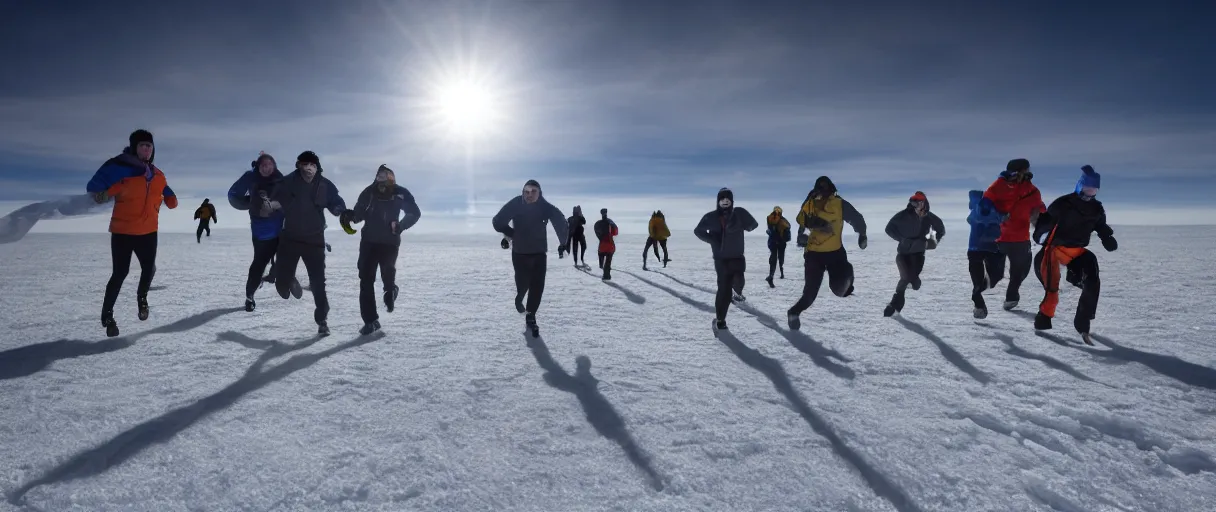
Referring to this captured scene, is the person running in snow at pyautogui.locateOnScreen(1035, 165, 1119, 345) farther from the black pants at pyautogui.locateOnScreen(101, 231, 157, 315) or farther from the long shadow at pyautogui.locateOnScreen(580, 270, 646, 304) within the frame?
the black pants at pyautogui.locateOnScreen(101, 231, 157, 315)

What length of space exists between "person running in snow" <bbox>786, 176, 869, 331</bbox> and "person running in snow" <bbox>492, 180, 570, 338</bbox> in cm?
307

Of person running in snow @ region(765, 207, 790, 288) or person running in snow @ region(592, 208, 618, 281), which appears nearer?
person running in snow @ region(765, 207, 790, 288)

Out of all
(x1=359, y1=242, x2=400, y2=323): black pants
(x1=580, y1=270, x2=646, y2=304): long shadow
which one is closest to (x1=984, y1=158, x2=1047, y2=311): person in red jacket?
(x1=580, y1=270, x2=646, y2=304): long shadow

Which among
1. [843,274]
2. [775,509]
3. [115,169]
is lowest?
[775,509]

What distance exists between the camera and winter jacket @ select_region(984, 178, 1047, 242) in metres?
7.67

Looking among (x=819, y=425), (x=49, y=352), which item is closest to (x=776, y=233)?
(x=819, y=425)

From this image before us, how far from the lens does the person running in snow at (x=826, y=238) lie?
6.98 metres

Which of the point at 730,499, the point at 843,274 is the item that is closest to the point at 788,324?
the point at 843,274

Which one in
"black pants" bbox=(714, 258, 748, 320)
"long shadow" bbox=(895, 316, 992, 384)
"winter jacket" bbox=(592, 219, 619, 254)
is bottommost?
"long shadow" bbox=(895, 316, 992, 384)

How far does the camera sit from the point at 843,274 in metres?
7.05

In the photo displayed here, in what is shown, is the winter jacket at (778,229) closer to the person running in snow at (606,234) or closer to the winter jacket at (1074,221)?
the person running in snow at (606,234)

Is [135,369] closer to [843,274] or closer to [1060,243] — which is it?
[843,274]

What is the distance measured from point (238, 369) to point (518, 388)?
257cm

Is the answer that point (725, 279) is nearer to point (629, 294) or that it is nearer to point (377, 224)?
point (629, 294)
